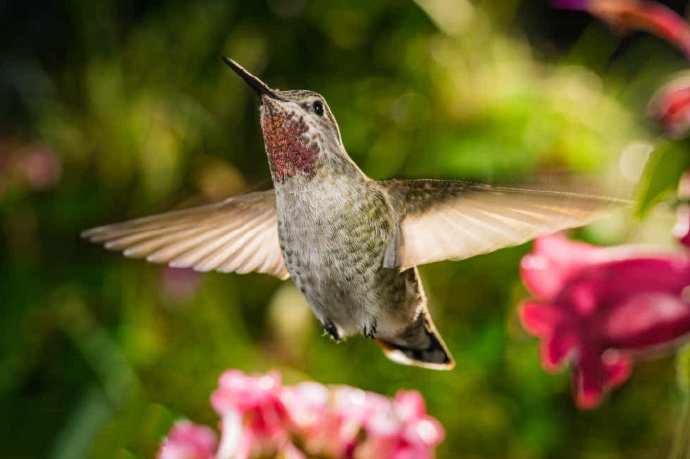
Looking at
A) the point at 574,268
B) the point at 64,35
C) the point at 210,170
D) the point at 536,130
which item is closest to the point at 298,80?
the point at 210,170

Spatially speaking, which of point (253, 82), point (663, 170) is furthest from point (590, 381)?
point (253, 82)

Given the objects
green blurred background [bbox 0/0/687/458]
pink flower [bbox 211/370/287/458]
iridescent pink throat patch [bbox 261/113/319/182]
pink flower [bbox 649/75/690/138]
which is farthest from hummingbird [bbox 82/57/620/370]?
green blurred background [bbox 0/0/687/458]

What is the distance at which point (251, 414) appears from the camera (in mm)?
495

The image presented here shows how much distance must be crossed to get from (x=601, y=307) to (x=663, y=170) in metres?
0.12

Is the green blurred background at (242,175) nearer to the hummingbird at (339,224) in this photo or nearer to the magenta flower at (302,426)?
the magenta flower at (302,426)

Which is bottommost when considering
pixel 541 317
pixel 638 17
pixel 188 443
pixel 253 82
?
pixel 188 443

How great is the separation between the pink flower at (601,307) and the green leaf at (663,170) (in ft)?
0.27

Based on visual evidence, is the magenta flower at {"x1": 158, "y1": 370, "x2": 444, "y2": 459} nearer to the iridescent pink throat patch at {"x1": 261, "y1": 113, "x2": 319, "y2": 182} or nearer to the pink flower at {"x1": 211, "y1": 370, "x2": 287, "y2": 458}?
the pink flower at {"x1": 211, "y1": 370, "x2": 287, "y2": 458}

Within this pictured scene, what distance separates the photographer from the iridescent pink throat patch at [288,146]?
0.29 metres

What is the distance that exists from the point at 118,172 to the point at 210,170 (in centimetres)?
27

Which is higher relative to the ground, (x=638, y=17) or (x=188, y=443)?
(x=638, y=17)

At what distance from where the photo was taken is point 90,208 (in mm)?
1492

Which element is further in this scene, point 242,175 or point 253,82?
point 242,175

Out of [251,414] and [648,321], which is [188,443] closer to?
[251,414]
